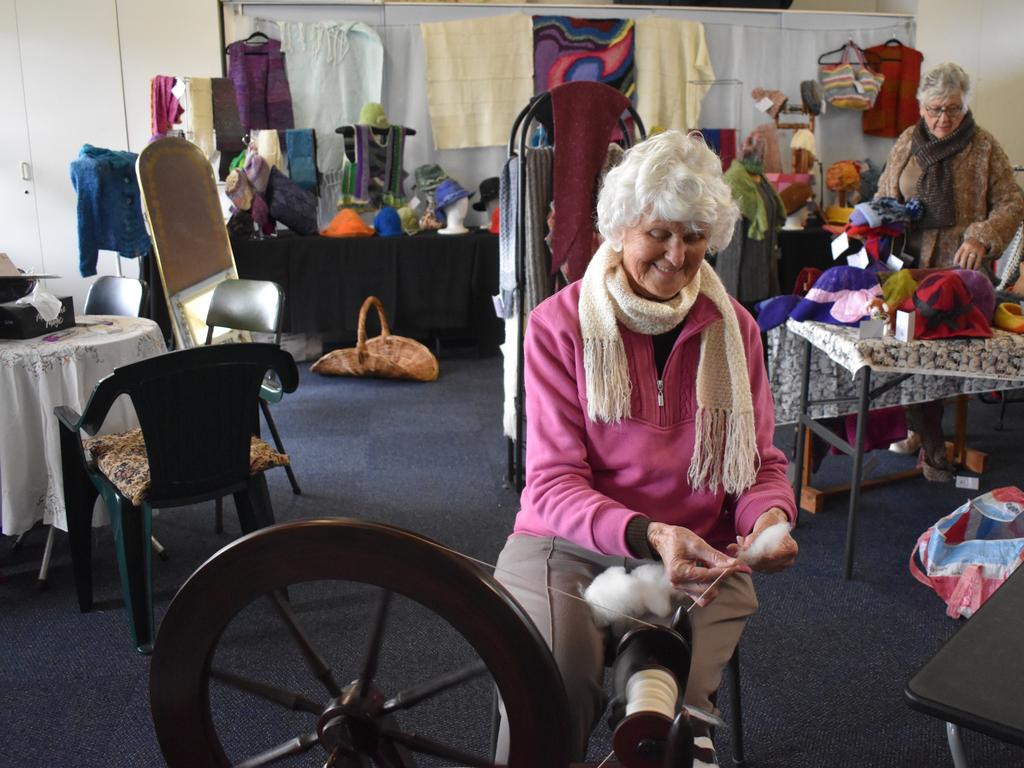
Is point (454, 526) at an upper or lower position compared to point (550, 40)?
lower

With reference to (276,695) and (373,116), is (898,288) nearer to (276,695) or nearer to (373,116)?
(276,695)

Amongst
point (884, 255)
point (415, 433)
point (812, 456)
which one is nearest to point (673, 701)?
point (812, 456)

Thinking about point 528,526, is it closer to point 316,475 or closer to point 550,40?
point 316,475

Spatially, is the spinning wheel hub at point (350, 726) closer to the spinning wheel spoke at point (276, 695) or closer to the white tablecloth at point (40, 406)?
the spinning wheel spoke at point (276, 695)

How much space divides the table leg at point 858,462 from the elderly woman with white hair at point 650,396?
36.0 inches

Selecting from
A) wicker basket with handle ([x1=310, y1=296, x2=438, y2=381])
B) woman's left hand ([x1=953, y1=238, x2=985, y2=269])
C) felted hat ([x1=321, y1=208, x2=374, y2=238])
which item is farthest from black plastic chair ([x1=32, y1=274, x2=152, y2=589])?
woman's left hand ([x1=953, y1=238, x2=985, y2=269])

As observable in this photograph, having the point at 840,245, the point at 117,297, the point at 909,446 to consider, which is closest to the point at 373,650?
the point at 840,245

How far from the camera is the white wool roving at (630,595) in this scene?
1.07 metres

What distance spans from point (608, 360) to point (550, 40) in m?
4.89

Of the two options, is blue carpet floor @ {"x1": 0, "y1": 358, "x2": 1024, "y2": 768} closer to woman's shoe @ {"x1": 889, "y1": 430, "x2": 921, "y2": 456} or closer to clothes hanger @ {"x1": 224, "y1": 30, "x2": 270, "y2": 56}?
woman's shoe @ {"x1": 889, "y1": 430, "x2": 921, "y2": 456}

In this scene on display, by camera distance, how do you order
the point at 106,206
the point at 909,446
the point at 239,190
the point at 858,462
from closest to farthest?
the point at 858,462
the point at 909,446
the point at 106,206
the point at 239,190

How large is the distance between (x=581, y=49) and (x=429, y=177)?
133cm

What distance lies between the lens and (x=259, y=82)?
17.5 feet

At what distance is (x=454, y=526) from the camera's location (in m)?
2.74
